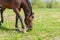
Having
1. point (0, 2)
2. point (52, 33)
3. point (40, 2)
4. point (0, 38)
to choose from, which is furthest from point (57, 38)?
point (40, 2)

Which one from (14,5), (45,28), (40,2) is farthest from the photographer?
(40,2)

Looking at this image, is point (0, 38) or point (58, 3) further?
point (58, 3)

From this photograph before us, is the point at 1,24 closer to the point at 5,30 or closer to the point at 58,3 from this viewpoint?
the point at 5,30

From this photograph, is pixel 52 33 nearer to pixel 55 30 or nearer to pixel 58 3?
pixel 55 30

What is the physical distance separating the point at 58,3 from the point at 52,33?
33.3 ft

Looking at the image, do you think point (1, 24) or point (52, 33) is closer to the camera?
point (52, 33)

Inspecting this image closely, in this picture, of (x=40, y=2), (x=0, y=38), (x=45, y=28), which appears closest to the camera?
(x=0, y=38)

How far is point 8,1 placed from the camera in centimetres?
760

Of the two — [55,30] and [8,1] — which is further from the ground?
[8,1]

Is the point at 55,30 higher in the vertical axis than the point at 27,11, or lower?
lower

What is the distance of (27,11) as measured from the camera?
24.4ft

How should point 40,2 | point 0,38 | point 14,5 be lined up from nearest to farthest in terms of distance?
1. point 0,38
2. point 14,5
3. point 40,2

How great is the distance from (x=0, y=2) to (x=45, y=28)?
6.36 ft

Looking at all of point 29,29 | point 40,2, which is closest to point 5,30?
point 29,29
